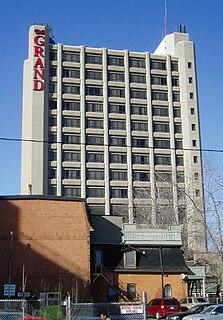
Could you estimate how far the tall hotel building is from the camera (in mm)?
92125

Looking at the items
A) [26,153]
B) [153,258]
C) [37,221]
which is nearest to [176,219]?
[153,258]

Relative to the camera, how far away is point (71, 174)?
3654 inches

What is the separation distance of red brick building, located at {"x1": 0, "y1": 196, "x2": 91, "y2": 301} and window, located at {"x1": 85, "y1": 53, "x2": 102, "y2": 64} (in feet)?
194

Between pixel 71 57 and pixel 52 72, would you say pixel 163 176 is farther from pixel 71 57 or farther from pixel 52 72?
pixel 71 57

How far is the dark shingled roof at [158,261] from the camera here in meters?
45.7

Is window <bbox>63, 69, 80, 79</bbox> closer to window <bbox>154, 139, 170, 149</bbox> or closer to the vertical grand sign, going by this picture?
the vertical grand sign

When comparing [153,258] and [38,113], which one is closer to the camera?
[153,258]

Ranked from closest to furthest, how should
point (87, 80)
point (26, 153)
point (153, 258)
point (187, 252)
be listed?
point (153, 258)
point (187, 252)
point (26, 153)
point (87, 80)

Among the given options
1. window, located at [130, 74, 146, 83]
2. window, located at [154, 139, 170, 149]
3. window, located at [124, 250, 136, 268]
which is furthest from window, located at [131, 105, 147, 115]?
window, located at [124, 250, 136, 268]

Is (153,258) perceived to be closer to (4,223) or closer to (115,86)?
(4,223)

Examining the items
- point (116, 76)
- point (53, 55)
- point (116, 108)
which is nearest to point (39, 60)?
point (53, 55)

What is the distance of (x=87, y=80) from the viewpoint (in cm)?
9894

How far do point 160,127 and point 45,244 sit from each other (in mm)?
59899

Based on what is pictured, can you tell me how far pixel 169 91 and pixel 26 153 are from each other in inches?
1205
